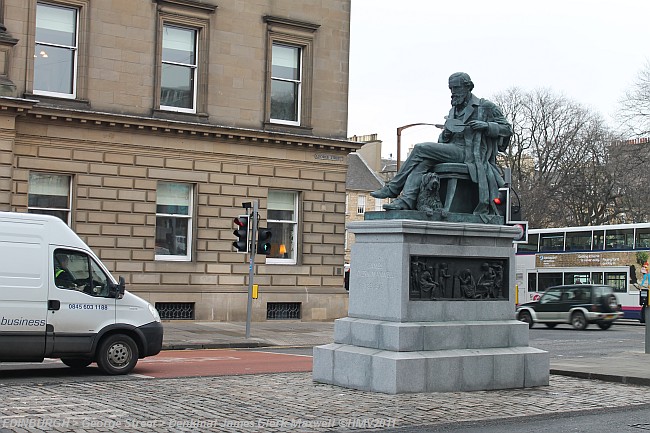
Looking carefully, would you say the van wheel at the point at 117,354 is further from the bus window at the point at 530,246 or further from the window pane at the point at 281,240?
the bus window at the point at 530,246

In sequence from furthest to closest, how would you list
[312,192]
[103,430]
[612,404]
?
1. [312,192]
2. [612,404]
3. [103,430]

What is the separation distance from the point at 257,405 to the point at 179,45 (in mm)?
22132

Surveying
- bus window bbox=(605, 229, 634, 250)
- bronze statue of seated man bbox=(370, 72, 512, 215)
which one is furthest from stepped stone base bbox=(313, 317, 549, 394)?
bus window bbox=(605, 229, 634, 250)

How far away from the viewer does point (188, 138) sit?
104 ft

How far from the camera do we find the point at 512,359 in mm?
13906

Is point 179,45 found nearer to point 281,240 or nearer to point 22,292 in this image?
point 281,240

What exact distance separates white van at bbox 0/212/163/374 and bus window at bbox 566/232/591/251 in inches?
1288

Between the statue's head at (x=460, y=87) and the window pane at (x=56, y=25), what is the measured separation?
18.4m

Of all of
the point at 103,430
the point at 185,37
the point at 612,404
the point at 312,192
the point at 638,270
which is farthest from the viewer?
the point at 638,270

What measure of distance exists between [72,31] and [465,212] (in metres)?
19.3

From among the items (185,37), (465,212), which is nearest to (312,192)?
(185,37)

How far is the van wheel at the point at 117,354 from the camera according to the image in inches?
624

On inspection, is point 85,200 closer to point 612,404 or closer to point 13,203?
point 13,203

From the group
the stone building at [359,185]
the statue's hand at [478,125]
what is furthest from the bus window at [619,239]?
the stone building at [359,185]
